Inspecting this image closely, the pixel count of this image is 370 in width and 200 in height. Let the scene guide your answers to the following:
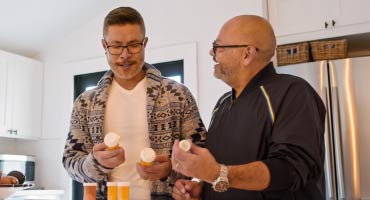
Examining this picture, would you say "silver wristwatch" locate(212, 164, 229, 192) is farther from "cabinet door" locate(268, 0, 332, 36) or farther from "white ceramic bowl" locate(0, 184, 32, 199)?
"cabinet door" locate(268, 0, 332, 36)

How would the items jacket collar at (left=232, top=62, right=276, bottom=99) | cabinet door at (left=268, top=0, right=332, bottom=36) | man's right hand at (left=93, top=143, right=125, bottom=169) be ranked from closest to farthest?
man's right hand at (left=93, top=143, right=125, bottom=169)
jacket collar at (left=232, top=62, right=276, bottom=99)
cabinet door at (left=268, top=0, right=332, bottom=36)

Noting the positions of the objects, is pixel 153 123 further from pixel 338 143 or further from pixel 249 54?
pixel 338 143

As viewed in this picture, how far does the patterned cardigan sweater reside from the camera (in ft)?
4.43

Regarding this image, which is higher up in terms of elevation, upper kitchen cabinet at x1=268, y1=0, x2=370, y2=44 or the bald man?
upper kitchen cabinet at x1=268, y1=0, x2=370, y2=44

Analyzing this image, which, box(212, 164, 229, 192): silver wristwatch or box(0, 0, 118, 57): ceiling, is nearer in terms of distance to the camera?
box(212, 164, 229, 192): silver wristwatch

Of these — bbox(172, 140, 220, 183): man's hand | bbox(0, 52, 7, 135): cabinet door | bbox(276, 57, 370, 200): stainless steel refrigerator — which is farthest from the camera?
bbox(0, 52, 7, 135): cabinet door

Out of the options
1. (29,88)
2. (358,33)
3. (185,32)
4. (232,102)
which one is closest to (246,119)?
(232,102)

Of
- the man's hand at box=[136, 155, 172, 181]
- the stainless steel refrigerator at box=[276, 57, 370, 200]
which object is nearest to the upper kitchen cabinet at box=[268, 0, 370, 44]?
the stainless steel refrigerator at box=[276, 57, 370, 200]

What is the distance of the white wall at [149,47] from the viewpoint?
3506 mm

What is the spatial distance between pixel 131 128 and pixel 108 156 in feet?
0.85

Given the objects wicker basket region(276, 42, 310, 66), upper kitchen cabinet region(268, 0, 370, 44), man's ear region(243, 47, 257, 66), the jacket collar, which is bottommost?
the jacket collar

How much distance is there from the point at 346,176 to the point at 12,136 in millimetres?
2946

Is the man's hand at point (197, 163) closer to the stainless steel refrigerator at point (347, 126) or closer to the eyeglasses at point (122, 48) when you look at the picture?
the eyeglasses at point (122, 48)

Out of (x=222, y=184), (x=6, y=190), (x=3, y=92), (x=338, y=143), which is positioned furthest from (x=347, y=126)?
(x=3, y=92)
